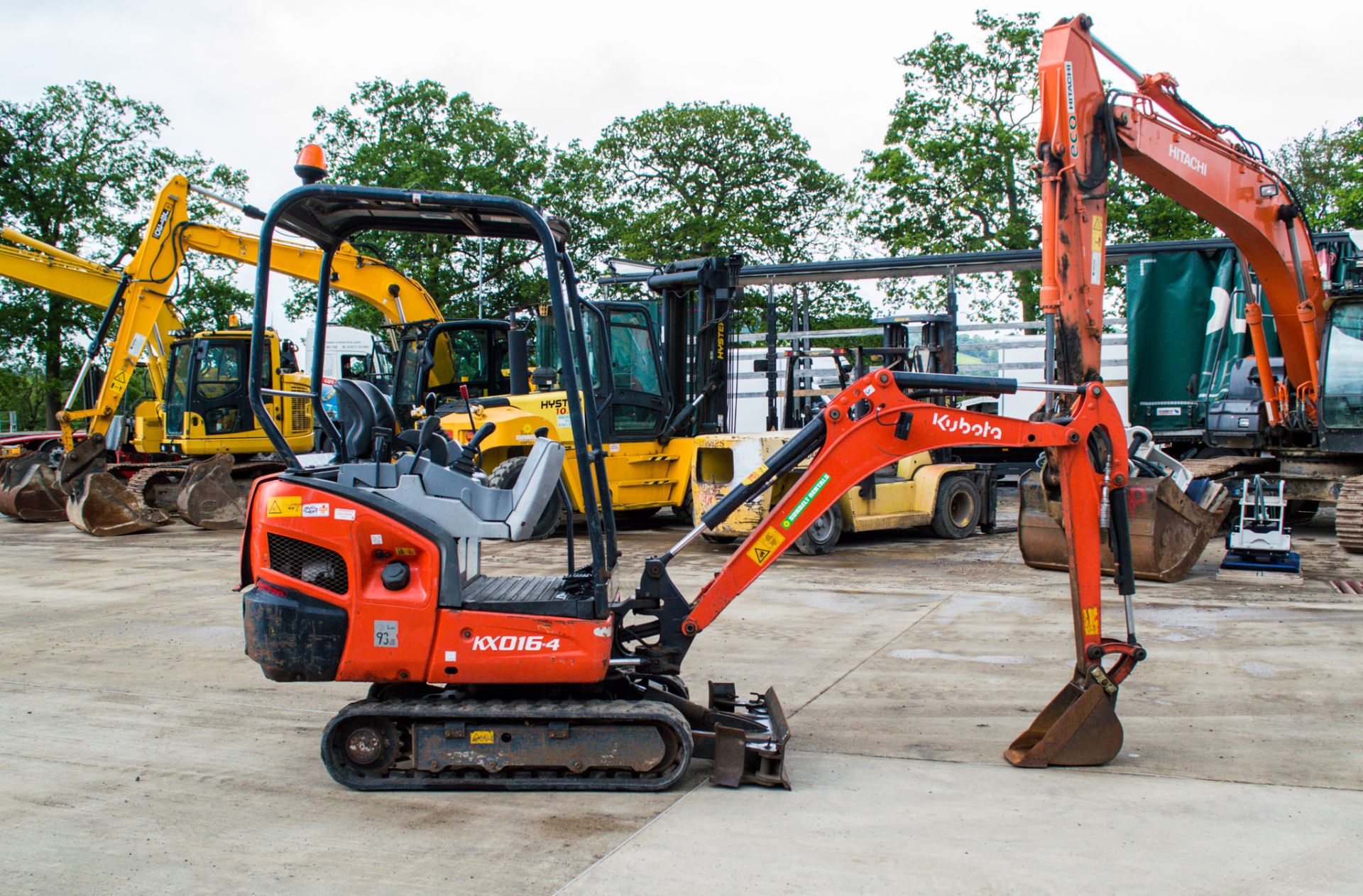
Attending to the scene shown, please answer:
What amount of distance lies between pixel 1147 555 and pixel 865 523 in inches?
119

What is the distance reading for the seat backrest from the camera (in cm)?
443

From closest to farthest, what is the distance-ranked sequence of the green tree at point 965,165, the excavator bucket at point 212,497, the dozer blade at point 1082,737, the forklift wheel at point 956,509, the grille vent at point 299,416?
the dozer blade at point 1082,737 → the forklift wheel at point 956,509 → the excavator bucket at point 212,497 → the grille vent at point 299,416 → the green tree at point 965,165

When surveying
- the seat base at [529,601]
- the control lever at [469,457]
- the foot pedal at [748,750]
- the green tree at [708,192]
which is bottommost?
the foot pedal at [748,750]

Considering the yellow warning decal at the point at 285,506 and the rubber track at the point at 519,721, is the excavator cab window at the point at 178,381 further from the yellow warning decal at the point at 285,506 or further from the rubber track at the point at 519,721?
the rubber track at the point at 519,721

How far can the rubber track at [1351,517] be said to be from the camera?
10.2 metres

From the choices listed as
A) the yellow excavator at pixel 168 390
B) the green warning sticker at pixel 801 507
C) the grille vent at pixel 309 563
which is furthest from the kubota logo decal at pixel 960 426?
the yellow excavator at pixel 168 390

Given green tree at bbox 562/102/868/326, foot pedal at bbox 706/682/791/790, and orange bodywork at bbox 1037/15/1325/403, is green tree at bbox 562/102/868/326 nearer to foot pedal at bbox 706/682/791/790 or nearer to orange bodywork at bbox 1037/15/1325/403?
orange bodywork at bbox 1037/15/1325/403

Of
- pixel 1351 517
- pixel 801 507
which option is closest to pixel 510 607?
pixel 801 507

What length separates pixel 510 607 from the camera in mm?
4445

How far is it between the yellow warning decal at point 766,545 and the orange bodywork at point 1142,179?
233cm

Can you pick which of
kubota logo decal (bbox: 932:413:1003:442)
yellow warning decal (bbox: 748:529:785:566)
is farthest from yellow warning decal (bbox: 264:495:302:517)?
kubota logo decal (bbox: 932:413:1003:442)

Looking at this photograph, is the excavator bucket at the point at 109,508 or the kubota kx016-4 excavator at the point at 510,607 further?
the excavator bucket at the point at 109,508

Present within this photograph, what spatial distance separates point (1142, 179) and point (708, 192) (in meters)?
29.8

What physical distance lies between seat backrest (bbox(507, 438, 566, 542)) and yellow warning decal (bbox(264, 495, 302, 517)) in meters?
0.83
